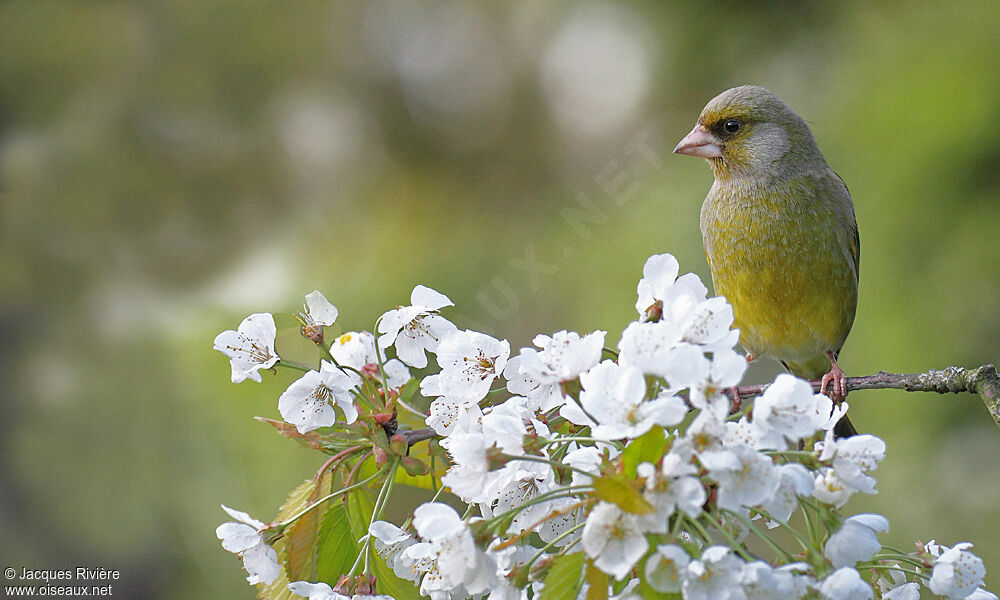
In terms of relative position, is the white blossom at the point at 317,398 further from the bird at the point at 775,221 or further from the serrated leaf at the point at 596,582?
the bird at the point at 775,221

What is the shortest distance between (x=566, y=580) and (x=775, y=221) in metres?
1.12

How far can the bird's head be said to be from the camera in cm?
164

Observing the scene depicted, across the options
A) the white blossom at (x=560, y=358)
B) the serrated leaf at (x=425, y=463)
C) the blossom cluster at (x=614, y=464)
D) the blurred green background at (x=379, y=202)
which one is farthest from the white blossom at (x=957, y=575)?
the blurred green background at (x=379, y=202)

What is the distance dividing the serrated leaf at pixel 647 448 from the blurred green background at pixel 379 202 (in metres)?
1.63

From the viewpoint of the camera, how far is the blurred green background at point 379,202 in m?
2.09

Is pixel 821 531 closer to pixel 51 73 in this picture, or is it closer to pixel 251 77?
pixel 251 77

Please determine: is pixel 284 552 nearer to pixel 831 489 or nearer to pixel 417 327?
pixel 417 327

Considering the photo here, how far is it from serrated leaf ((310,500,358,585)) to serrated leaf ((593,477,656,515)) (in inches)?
14.9

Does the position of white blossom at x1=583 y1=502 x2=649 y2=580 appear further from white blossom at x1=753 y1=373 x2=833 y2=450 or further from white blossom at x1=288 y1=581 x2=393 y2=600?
white blossom at x1=288 y1=581 x2=393 y2=600

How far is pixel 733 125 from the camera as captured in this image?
5.46ft

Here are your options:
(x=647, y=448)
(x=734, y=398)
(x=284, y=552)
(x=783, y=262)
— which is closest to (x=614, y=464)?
(x=647, y=448)

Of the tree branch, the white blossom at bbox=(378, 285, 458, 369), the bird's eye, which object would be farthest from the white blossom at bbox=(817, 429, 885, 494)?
the bird's eye

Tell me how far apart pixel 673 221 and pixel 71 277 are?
1965mm

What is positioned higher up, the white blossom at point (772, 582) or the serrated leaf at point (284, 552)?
the white blossom at point (772, 582)
